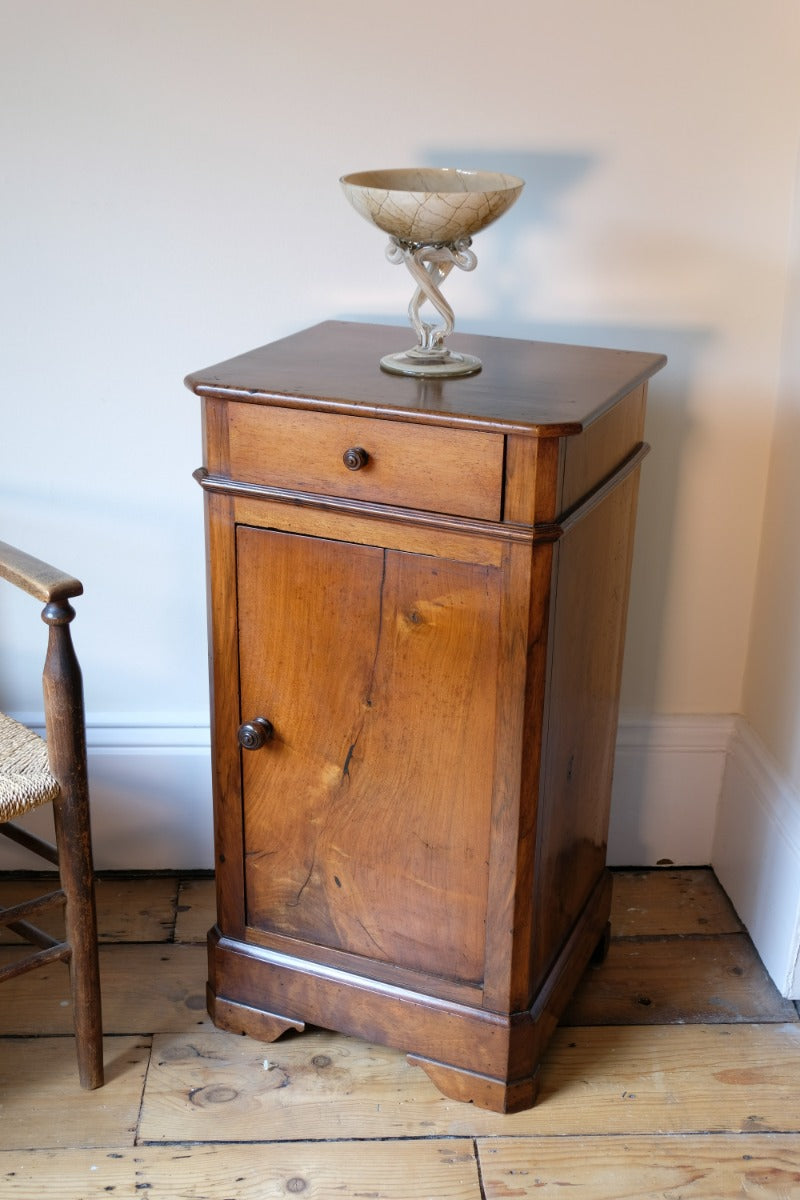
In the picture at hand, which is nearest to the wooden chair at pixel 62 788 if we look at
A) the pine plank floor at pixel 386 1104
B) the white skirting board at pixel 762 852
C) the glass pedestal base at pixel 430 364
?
the pine plank floor at pixel 386 1104

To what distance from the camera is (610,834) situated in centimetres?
211

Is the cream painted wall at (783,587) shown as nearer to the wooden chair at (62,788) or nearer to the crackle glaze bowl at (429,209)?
the crackle glaze bowl at (429,209)

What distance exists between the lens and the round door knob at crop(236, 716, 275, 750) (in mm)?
1537

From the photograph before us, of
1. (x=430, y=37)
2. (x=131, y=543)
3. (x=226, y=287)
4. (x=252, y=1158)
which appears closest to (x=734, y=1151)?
(x=252, y=1158)

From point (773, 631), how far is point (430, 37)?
1.03 m

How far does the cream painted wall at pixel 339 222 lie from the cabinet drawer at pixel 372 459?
1.57 feet

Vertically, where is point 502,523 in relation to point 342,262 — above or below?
below

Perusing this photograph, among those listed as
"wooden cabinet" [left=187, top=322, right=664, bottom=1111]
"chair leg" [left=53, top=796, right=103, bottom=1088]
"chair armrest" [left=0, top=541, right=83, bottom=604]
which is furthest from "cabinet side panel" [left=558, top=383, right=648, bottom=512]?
"chair leg" [left=53, top=796, right=103, bottom=1088]

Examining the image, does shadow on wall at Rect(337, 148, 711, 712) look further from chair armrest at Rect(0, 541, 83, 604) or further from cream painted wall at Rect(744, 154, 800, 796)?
chair armrest at Rect(0, 541, 83, 604)

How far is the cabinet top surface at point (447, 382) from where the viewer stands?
132 centimetres

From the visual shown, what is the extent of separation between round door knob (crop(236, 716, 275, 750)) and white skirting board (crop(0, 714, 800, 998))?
0.50 metres

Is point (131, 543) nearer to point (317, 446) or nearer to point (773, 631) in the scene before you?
point (317, 446)

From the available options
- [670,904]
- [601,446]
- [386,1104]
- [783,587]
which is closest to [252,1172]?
[386,1104]

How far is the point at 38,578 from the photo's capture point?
1.44 metres
